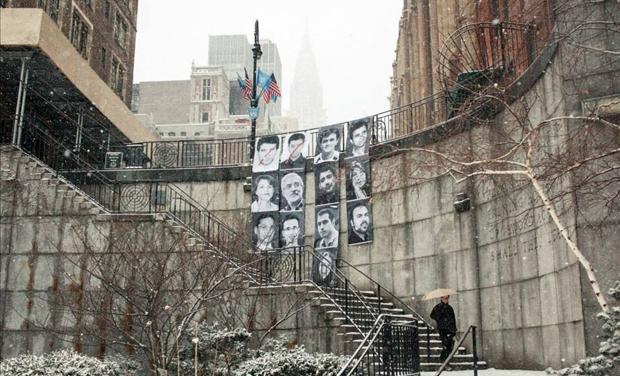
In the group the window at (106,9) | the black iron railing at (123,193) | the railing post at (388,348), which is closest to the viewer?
the railing post at (388,348)

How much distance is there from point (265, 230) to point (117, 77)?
24490mm

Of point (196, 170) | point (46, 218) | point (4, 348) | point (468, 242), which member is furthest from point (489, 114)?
point (4, 348)

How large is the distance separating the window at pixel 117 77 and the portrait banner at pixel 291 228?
23.4 metres

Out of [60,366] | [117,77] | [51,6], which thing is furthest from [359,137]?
[117,77]

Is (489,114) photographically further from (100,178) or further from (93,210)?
(100,178)

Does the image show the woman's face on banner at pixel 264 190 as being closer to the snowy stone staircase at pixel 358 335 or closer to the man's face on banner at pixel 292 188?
the man's face on banner at pixel 292 188

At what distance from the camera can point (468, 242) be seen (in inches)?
748

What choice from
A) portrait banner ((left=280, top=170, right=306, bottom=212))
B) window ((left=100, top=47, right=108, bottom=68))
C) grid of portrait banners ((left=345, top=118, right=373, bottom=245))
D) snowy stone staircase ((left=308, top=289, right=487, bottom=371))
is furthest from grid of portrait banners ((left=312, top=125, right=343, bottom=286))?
window ((left=100, top=47, right=108, bottom=68))

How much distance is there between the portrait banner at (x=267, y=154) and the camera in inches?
959

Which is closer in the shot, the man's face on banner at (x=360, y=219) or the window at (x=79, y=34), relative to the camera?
the man's face on banner at (x=360, y=219)

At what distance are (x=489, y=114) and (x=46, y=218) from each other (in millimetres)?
12819

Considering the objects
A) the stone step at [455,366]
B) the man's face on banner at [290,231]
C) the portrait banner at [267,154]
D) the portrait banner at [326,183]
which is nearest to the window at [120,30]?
the portrait banner at [267,154]

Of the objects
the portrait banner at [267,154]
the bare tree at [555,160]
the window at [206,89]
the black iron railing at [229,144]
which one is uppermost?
the window at [206,89]

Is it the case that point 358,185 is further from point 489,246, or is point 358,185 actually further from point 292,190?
point 489,246
